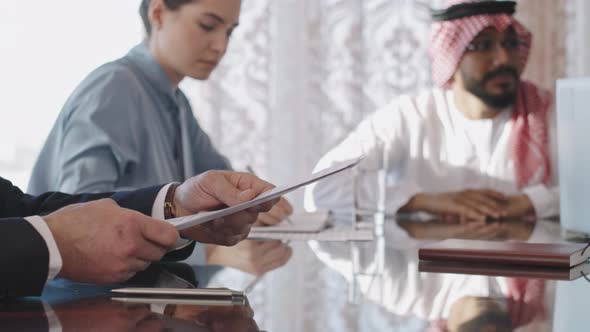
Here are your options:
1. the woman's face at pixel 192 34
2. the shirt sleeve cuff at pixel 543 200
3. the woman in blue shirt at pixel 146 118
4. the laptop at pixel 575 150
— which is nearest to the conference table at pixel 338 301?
the woman in blue shirt at pixel 146 118

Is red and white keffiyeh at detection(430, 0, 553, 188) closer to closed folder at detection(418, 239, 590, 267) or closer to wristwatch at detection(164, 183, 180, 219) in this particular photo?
closed folder at detection(418, 239, 590, 267)

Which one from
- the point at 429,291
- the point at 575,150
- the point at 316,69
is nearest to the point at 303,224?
the point at 575,150

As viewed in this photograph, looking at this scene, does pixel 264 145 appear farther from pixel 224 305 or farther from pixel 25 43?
pixel 224 305

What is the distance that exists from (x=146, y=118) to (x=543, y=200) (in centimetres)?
139

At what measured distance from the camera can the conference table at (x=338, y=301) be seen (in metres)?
0.93

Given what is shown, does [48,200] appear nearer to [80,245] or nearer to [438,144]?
[80,245]

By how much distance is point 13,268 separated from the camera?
1031mm

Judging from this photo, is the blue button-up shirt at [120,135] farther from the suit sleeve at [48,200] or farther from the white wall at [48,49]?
the white wall at [48,49]

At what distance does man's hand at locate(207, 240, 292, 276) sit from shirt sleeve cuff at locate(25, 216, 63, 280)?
420mm

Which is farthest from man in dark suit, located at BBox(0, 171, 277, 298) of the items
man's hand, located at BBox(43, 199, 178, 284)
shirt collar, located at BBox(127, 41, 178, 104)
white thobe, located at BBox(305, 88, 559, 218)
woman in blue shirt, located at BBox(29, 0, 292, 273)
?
white thobe, located at BBox(305, 88, 559, 218)

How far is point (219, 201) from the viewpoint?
4.77 ft

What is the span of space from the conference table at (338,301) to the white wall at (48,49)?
2.29 metres

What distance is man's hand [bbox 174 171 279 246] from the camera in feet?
4.68

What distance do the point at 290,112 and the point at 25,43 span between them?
1.13 metres
